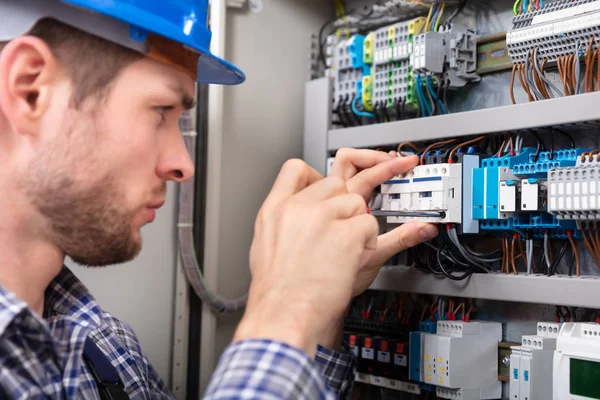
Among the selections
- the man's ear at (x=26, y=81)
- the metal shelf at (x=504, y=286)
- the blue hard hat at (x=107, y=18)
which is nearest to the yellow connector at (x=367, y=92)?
the metal shelf at (x=504, y=286)

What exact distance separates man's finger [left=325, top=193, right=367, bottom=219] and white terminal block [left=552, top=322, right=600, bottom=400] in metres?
0.56

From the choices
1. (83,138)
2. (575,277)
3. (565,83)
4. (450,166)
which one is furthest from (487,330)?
(83,138)

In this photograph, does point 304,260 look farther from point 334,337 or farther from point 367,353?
point 367,353

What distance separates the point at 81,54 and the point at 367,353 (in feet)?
3.34

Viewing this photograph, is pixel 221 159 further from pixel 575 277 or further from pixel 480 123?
pixel 575 277

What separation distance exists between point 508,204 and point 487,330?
0.31m

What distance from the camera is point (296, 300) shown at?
0.83 metres

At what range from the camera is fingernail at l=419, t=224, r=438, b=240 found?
4.48ft

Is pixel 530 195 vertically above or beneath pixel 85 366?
above

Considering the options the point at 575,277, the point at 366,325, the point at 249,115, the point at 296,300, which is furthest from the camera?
the point at 249,115

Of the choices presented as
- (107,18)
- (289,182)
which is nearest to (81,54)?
(107,18)

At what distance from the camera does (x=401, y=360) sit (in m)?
1.54

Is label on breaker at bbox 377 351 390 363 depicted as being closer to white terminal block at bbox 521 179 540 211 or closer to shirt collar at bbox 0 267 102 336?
white terminal block at bbox 521 179 540 211

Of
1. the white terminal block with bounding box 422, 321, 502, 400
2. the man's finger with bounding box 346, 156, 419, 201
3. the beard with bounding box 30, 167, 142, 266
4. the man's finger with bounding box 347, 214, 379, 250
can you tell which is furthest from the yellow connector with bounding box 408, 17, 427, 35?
the beard with bounding box 30, 167, 142, 266
